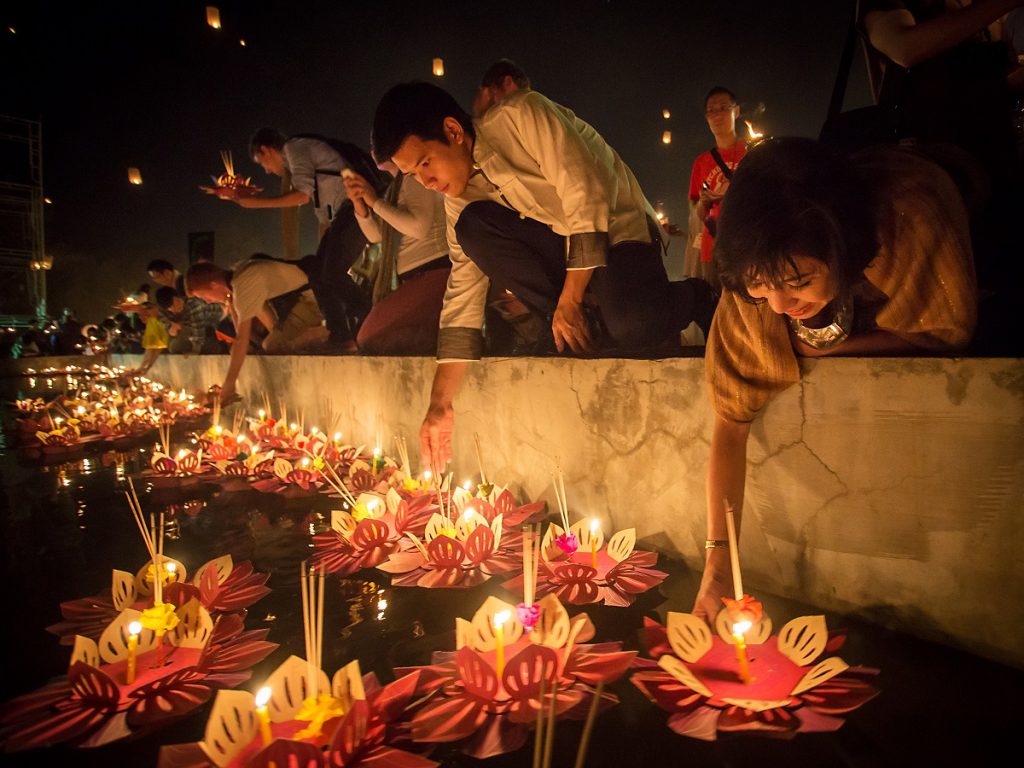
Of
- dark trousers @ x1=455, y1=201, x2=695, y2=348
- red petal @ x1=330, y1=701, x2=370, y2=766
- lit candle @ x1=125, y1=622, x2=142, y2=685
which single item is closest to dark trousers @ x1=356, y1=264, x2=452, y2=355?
dark trousers @ x1=455, y1=201, x2=695, y2=348

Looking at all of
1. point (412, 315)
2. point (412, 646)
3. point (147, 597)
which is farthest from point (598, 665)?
point (412, 315)

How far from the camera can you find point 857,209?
1301mm

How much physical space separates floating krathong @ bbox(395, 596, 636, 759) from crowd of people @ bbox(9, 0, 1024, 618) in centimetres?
41

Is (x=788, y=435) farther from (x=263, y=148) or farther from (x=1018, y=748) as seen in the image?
(x=263, y=148)

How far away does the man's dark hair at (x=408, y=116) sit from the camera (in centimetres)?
214

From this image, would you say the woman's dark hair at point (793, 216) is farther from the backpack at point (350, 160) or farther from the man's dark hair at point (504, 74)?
the backpack at point (350, 160)

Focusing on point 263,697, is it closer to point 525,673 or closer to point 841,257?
point 525,673

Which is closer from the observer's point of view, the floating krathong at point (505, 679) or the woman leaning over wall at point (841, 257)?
the floating krathong at point (505, 679)

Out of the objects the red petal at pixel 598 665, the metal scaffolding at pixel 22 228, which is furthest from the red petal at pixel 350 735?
the metal scaffolding at pixel 22 228

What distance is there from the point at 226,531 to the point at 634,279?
2.03 m

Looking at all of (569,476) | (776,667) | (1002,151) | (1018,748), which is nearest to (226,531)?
(569,476)

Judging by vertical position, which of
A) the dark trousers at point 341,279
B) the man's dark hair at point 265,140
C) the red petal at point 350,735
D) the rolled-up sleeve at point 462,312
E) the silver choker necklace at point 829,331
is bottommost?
the red petal at point 350,735

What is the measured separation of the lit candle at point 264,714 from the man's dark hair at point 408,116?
1807 mm

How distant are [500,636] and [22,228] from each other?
843 inches
